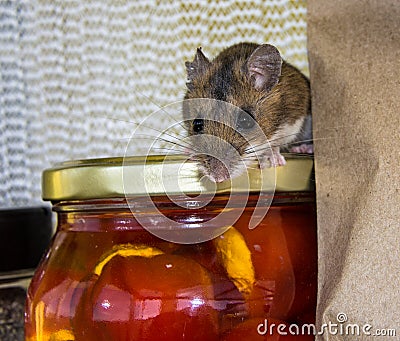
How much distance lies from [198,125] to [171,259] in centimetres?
20

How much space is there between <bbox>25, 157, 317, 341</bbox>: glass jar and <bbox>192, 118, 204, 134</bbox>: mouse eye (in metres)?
0.12

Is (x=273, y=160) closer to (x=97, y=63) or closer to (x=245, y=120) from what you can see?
(x=245, y=120)

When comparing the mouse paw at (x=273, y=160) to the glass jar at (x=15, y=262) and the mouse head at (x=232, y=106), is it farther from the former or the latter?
the glass jar at (x=15, y=262)

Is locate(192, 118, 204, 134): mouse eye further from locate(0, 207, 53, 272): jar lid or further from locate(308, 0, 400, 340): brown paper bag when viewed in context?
locate(0, 207, 53, 272): jar lid

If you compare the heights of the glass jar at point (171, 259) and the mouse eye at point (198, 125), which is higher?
the mouse eye at point (198, 125)

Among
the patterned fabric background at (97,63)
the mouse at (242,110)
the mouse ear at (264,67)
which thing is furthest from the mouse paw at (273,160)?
the patterned fabric background at (97,63)

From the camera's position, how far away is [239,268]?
59 centimetres

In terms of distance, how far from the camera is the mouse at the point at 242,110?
0.66m

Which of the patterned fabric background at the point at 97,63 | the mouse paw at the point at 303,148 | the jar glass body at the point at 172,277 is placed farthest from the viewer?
the patterned fabric background at the point at 97,63

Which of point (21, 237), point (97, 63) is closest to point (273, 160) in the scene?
point (21, 237)

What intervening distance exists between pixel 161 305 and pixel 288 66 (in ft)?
Answer: 1.33

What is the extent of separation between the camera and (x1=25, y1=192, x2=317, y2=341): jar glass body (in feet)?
1.85

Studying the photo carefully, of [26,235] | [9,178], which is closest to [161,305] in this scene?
[26,235]

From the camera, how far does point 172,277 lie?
1.86ft
